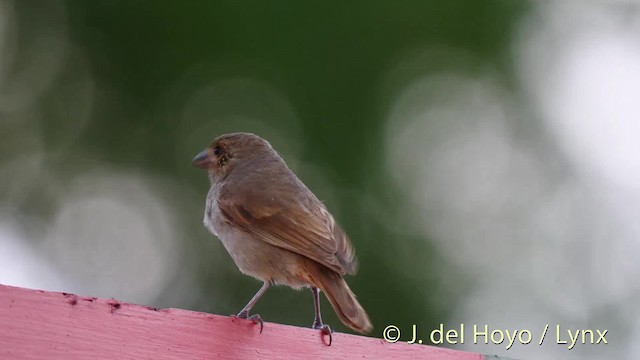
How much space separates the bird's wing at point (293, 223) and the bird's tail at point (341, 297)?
0.27 ft

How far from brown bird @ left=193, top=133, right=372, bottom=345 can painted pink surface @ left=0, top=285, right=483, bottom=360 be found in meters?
0.63

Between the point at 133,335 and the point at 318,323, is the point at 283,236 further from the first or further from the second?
the point at 133,335

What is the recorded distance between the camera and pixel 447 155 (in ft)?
31.2

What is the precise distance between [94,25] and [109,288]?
225 cm

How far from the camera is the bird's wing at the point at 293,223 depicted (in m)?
4.90

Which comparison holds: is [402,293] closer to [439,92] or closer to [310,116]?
[310,116]

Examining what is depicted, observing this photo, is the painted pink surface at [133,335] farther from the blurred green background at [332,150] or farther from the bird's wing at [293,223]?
the blurred green background at [332,150]

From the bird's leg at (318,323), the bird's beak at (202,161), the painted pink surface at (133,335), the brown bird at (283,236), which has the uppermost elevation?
the bird's beak at (202,161)

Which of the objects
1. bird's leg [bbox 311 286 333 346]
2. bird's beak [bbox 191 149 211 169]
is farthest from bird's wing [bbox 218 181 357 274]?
A: bird's beak [bbox 191 149 211 169]

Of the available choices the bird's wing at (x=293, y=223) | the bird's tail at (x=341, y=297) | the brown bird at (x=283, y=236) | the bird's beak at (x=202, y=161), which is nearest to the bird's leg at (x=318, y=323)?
the brown bird at (x=283, y=236)

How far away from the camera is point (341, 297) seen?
4734 mm

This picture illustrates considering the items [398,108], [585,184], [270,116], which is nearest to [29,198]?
[270,116]

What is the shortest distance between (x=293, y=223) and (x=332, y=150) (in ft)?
10.8

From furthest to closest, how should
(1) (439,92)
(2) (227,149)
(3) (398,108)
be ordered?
(1) (439,92)
(3) (398,108)
(2) (227,149)
